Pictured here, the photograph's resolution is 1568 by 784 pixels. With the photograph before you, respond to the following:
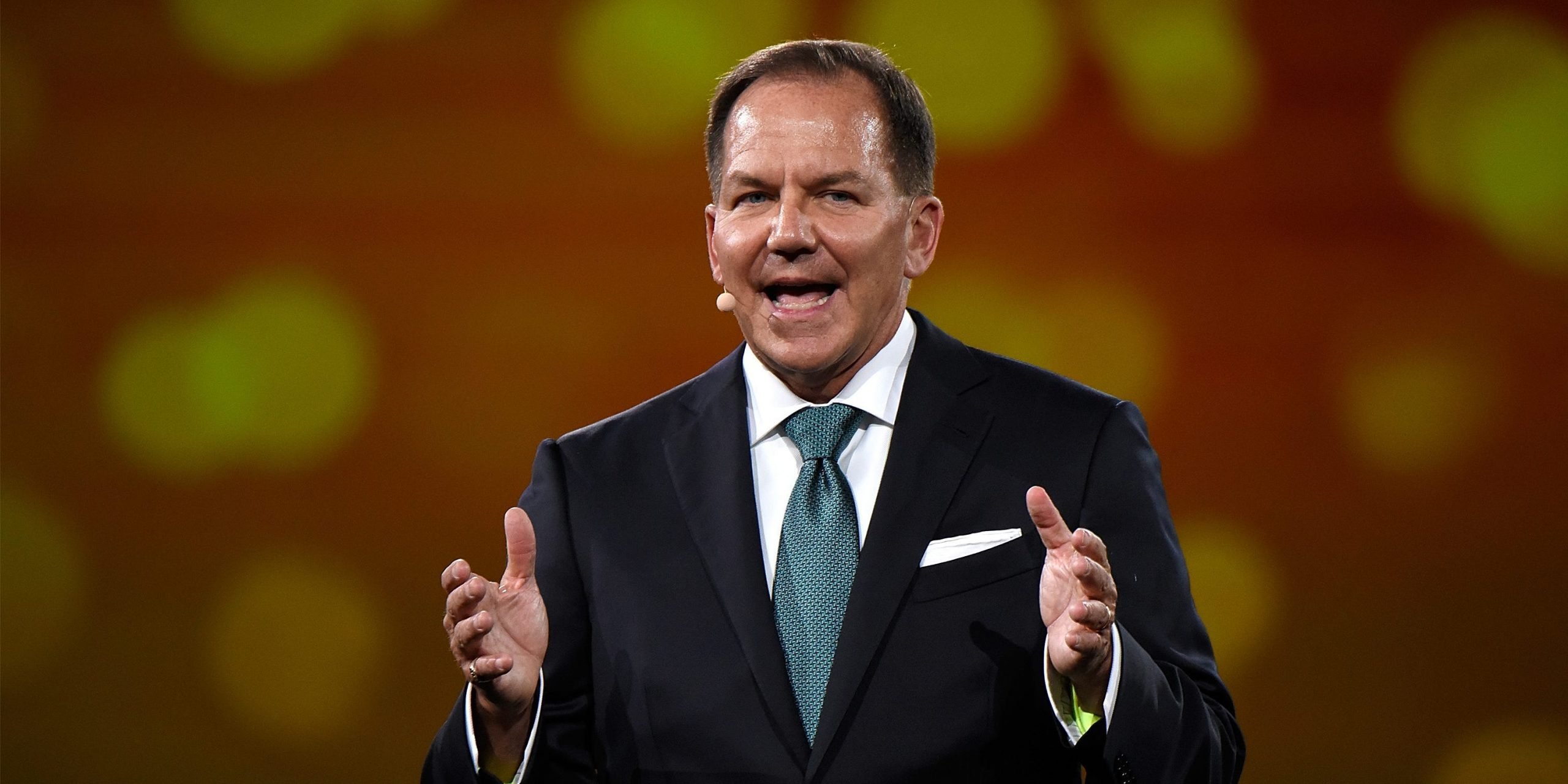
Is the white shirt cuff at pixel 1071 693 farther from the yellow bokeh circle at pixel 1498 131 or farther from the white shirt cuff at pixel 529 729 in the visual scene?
the yellow bokeh circle at pixel 1498 131

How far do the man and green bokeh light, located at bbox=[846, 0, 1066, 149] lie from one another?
3.21 feet

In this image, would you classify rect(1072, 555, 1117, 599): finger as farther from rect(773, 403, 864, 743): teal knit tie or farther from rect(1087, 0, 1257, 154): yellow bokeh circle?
rect(1087, 0, 1257, 154): yellow bokeh circle

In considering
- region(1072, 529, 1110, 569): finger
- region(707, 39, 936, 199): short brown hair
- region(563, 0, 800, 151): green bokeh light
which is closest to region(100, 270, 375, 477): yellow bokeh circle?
region(563, 0, 800, 151): green bokeh light

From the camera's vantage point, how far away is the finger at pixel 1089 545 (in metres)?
1.23

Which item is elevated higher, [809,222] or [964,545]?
[809,222]

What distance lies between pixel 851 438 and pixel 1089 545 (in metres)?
0.43

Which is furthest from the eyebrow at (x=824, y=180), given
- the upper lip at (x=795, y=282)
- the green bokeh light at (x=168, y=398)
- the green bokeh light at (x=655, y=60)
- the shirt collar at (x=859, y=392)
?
the green bokeh light at (x=168, y=398)

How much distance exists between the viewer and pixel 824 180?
1.56 metres

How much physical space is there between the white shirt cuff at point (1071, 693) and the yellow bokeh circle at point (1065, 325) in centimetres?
131

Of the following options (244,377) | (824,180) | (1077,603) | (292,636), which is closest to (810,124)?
(824,180)

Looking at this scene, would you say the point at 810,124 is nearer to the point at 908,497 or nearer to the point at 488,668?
the point at 908,497

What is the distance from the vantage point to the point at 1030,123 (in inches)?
103

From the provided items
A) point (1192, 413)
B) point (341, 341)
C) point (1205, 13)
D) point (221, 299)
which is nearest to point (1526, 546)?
point (1192, 413)

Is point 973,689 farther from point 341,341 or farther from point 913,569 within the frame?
point 341,341
